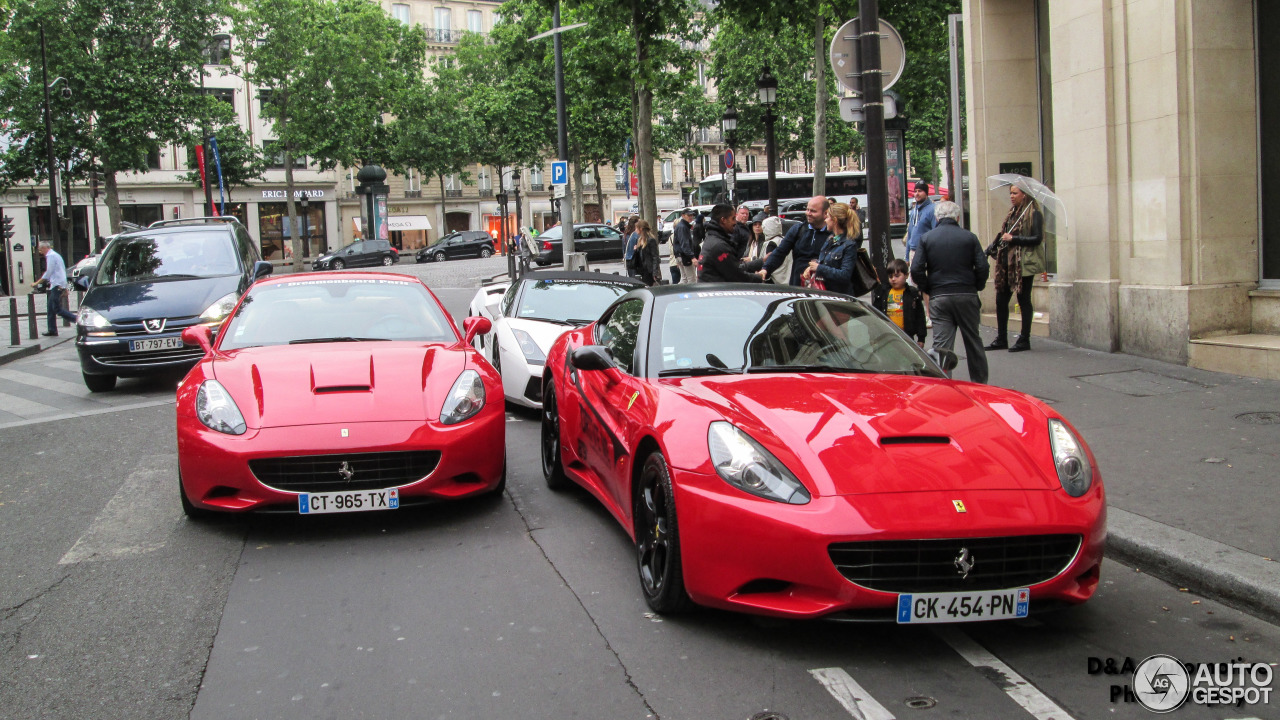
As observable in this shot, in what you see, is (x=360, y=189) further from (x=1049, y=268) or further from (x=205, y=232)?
(x=1049, y=268)

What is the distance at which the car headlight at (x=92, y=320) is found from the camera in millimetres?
11742

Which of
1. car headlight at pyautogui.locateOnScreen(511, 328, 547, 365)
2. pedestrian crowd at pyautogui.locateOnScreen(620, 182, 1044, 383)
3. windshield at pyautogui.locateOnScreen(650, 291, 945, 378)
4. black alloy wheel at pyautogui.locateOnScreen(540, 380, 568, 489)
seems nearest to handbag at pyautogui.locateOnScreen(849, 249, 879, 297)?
pedestrian crowd at pyautogui.locateOnScreen(620, 182, 1044, 383)

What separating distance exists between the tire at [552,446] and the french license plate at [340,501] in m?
1.34

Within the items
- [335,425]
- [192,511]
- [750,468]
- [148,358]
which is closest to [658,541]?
[750,468]

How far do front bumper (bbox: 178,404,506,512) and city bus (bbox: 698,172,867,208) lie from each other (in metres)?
46.3

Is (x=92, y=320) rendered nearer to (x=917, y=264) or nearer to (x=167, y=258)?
(x=167, y=258)

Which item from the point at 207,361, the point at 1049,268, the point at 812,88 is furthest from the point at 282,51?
the point at 207,361

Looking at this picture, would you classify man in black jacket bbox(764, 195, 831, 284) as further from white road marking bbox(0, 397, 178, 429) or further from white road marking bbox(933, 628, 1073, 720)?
white road marking bbox(933, 628, 1073, 720)

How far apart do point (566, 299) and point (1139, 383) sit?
5.26m

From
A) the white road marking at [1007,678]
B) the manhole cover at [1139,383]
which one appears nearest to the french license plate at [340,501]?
the white road marking at [1007,678]

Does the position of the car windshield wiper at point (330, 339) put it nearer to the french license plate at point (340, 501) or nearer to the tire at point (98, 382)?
the french license plate at point (340, 501)

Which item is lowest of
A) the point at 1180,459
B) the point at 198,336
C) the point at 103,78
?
the point at 1180,459

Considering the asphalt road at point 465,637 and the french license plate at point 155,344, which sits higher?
the french license plate at point 155,344

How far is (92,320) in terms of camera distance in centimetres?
1181
